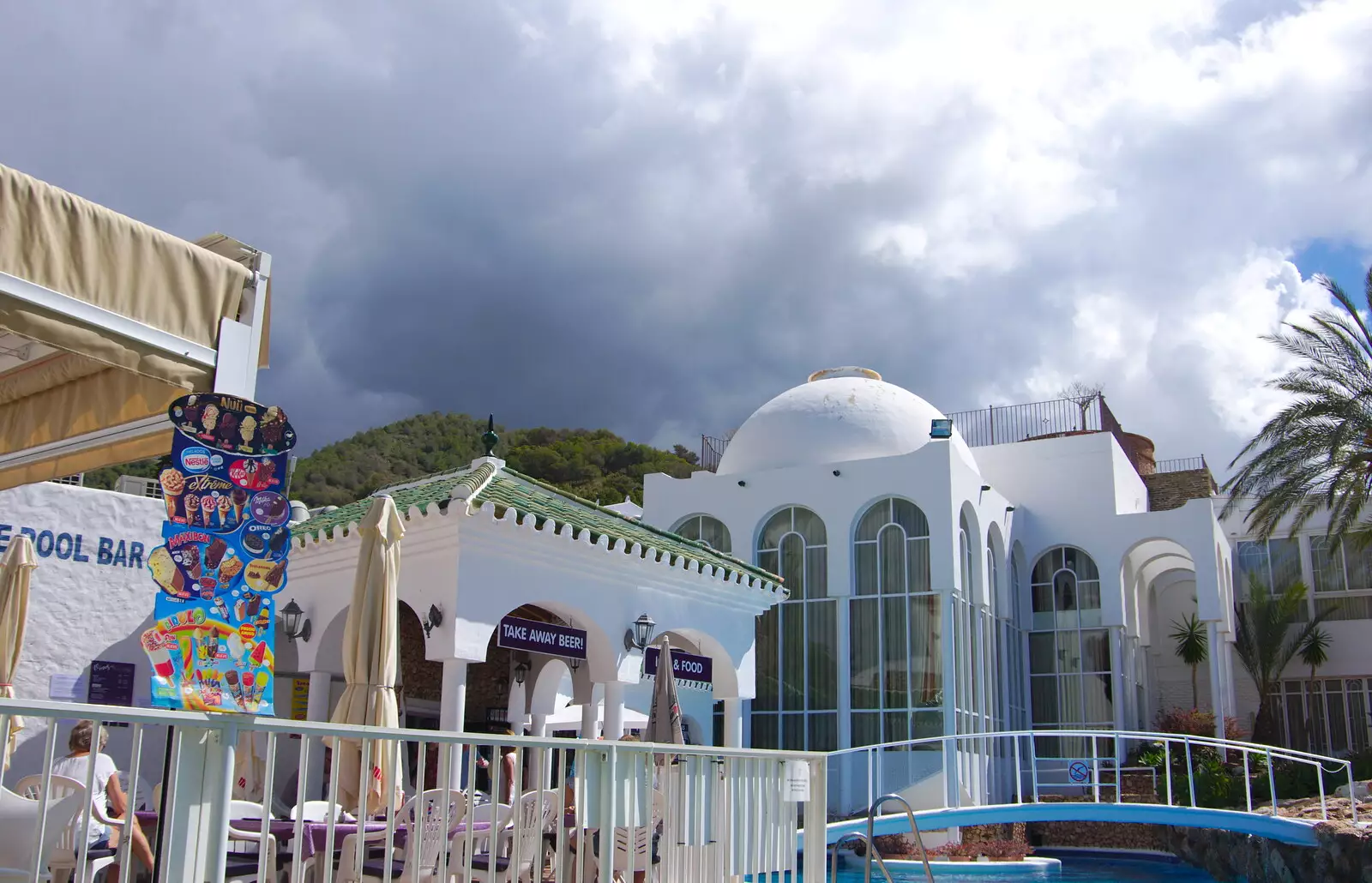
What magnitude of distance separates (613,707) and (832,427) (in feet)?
40.2

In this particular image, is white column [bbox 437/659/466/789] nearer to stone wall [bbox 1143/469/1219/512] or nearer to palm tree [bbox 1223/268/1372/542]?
palm tree [bbox 1223/268/1372/542]

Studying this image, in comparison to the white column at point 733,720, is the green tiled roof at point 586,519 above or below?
above

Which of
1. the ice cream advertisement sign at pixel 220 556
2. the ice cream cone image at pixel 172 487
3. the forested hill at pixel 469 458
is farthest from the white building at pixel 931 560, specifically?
the forested hill at pixel 469 458

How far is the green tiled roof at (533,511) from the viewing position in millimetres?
12094

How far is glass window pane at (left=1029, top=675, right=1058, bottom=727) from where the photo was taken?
25156 mm

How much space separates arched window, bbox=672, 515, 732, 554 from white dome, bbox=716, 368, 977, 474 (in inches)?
Answer: 63.7

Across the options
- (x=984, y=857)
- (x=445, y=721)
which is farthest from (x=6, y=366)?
(x=984, y=857)

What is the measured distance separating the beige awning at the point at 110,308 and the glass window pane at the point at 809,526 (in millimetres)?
18264

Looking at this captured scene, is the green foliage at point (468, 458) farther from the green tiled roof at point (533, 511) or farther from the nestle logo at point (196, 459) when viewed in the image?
the nestle logo at point (196, 459)

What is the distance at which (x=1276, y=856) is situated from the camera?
16.1 m

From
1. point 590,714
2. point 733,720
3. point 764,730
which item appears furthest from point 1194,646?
point 590,714

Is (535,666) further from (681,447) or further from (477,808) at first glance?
(681,447)

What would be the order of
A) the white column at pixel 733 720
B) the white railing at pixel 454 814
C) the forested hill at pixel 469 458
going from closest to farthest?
the white railing at pixel 454 814 → the white column at pixel 733 720 → the forested hill at pixel 469 458

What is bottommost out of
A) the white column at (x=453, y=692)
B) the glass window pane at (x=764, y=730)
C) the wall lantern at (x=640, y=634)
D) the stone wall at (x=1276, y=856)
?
the stone wall at (x=1276, y=856)
